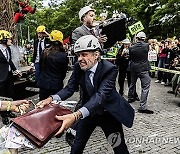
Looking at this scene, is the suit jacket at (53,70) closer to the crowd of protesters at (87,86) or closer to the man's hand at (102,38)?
the crowd of protesters at (87,86)

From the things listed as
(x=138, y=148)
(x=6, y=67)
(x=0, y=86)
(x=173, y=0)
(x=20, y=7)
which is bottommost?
(x=138, y=148)

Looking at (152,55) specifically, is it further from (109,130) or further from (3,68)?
(109,130)

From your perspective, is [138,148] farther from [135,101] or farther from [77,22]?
[77,22]

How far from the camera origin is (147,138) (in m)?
5.40

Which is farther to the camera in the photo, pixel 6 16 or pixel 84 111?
pixel 6 16

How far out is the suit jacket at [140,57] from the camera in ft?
24.4

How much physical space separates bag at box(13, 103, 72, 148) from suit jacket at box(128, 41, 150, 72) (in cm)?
508

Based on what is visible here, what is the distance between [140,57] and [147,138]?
8.70ft

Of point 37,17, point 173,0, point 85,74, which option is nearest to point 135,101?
point 85,74

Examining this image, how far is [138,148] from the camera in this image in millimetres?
4918

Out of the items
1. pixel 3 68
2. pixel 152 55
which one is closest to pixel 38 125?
pixel 3 68

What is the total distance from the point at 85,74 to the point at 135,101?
5412mm

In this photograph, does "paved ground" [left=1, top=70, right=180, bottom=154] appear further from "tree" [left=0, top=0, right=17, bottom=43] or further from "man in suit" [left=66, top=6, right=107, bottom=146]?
"tree" [left=0, top=0, right=17, bottom=43]

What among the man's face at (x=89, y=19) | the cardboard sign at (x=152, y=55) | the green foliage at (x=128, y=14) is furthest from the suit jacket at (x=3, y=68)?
the green foliage at (x=128, y=14)
